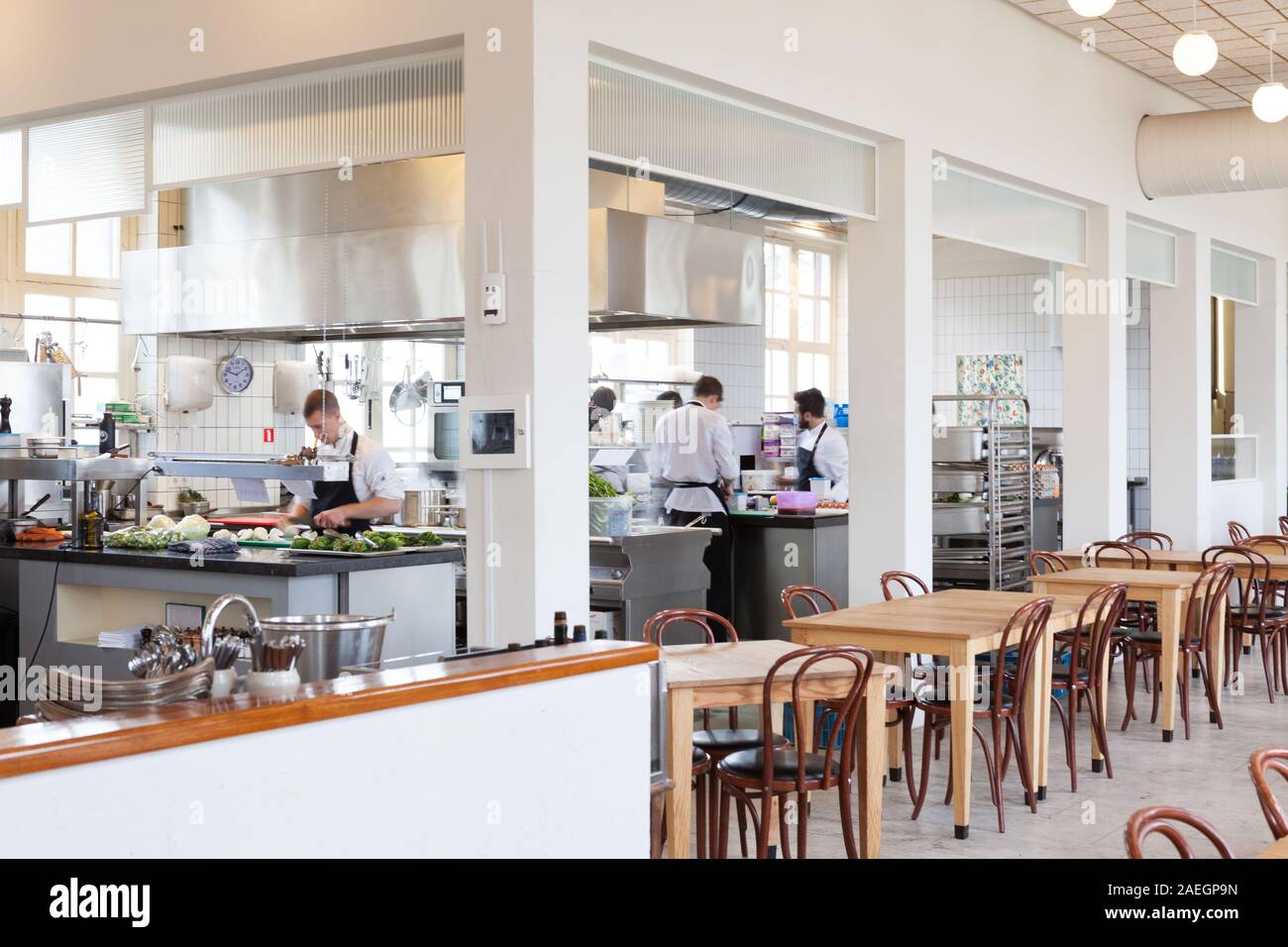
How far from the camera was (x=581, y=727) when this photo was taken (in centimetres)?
330

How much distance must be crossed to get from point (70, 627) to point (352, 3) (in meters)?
3.00

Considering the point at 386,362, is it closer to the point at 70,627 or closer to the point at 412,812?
the point at 70,627

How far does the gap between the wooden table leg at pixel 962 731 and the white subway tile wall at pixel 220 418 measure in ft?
18.8

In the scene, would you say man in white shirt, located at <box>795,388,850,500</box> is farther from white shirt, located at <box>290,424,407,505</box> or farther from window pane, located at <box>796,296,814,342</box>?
window pane, located at <box>796,296,814,342</box>

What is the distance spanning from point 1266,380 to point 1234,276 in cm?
119

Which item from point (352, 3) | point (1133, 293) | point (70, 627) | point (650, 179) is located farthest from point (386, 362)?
point (1133, 293)

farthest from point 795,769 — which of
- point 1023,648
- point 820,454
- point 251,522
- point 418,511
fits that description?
point 820,454

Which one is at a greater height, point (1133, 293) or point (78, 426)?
point (1133, 293)

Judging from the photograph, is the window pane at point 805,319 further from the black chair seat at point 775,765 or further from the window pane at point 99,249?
the black chair seat at point 775,765

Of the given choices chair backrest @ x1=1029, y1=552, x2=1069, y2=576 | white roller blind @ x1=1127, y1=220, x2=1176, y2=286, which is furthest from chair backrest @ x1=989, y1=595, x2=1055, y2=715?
white roller blind @ x1=1127, y1=220, x2=1176, y2=286

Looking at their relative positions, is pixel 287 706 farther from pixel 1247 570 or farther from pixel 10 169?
pixel 1247 570

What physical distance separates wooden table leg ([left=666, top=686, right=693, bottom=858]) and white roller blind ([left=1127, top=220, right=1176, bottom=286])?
7.03 meters

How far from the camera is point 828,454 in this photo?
10133 mm

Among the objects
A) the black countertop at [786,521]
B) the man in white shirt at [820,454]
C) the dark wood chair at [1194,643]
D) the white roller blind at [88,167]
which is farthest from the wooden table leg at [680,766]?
the man in white shirt at [820,454]
